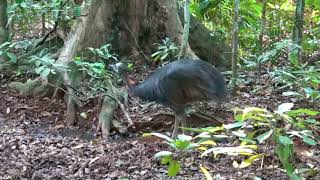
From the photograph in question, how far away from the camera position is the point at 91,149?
181 inches

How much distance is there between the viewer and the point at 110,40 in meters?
7.09

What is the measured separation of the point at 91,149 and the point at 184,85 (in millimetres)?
1038

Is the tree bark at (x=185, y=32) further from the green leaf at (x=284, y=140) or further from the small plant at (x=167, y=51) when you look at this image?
the green leaf at (x=284, y=140)

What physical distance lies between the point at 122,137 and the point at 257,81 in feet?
7.58

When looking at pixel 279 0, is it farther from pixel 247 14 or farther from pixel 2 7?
pixel 2 7

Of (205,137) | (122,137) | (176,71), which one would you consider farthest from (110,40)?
(205,137)

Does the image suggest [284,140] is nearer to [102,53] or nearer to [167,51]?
[102,53]

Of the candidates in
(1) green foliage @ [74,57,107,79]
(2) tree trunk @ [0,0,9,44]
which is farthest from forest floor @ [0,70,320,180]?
(2) tree trunk @ [0,0,9,44]

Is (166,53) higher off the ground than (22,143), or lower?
higher

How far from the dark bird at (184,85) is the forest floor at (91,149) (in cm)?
41

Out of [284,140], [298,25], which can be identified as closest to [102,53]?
[298,25]

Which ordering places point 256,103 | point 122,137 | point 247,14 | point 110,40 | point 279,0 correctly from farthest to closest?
1. point 279,0
2. point 247,14
3. point 110,40
4. point 256,103
5. point 122,137

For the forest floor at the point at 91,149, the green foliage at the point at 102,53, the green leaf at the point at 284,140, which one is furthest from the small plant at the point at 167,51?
the green leaf at the point at 284,140

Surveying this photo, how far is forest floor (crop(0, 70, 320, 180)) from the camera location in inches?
152
